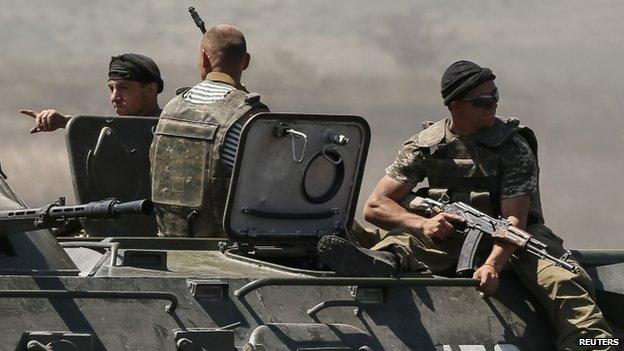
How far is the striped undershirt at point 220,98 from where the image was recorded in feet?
37.8

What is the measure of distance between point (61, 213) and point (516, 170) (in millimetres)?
3361

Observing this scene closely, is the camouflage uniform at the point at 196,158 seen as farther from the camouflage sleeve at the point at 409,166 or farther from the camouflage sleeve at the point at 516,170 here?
the camouflage sleeve at the point at 516,170

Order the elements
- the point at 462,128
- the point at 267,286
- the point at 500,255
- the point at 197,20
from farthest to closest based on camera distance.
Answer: the point at 197,20, the point at 462,128, the point at 500,255, the point at 267,286

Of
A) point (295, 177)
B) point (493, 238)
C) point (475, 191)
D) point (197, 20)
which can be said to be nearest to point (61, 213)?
point (295, 177)

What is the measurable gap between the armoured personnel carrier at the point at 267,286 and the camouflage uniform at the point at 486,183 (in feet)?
0.74

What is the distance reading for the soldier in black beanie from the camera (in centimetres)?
1296

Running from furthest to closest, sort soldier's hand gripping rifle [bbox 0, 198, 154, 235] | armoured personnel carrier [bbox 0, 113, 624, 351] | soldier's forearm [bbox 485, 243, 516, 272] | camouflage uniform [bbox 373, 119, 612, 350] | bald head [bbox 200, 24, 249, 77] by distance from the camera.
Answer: bald head [bbox 200, 24, 249, 77] → camouflage uniform [bbox 373, 119, 612, 350] → soldier's forearm [bbox 485, 243, 516, 272] → armoured personnel carrier [bbox 0, 113, 624, 351] → soldier's hand gripping rifle [bbox 0, 198, 154, 235]

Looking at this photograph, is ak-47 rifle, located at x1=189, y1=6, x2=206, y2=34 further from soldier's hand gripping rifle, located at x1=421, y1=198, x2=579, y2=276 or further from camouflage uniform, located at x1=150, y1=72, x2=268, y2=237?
soldier's hand gripping rifle, located at x1=421, y1=198, x2=579, y2=276

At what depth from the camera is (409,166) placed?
1164 cm

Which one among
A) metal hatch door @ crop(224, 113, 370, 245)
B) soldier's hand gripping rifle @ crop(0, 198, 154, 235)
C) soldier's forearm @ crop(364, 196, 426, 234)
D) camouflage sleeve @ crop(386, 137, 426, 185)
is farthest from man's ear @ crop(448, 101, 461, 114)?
soldier's hand gripping rifle @ crop(0, 198, 154, 235)

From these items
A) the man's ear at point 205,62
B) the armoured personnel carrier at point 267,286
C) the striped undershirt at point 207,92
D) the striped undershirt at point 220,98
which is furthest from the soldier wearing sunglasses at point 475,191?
the man's ear at point 205,62

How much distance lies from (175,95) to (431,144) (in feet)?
6.45

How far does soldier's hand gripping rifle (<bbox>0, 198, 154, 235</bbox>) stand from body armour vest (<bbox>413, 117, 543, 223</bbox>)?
9.37 ft

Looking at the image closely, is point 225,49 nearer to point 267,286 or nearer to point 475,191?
point 475,191
